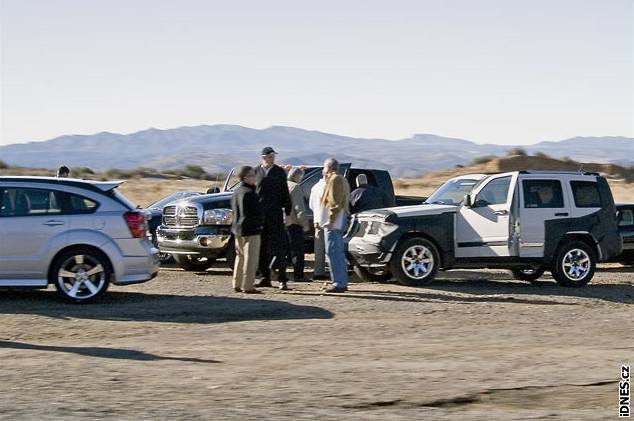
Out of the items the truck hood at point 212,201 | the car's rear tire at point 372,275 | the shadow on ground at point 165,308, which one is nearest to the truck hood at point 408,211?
the car's rear tire at point 372,275

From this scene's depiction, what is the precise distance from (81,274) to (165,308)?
121 centimetres

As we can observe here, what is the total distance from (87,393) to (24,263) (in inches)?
212

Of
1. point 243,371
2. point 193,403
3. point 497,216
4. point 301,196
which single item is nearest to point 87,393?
point 193,403

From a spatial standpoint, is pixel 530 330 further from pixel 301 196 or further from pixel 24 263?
pixel 24 263

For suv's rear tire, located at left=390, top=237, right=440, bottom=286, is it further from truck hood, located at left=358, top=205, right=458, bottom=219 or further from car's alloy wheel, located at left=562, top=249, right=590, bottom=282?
car's alloy wheel, located at left=562, top=249, right=590, bottom=282

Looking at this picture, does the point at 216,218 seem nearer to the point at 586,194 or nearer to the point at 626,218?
the point at 586,194

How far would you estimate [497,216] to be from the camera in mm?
16875

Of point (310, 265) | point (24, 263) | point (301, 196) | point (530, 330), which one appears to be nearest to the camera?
point (530, 330)

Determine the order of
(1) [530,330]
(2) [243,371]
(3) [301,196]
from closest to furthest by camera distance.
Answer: (2) [243,371] < (1) [530,330] < (3) [301,196]

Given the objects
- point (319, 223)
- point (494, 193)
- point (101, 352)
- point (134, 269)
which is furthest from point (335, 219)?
point (101, 352)

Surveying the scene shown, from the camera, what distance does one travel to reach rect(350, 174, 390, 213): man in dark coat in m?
17.8

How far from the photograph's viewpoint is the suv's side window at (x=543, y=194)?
16984 mm

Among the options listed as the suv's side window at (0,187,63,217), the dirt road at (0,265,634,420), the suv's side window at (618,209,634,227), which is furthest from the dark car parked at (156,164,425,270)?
the suv's side window at (618,209,634,227)

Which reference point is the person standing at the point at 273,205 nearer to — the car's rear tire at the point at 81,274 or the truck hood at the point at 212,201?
the truck hood at the point at 212,201
